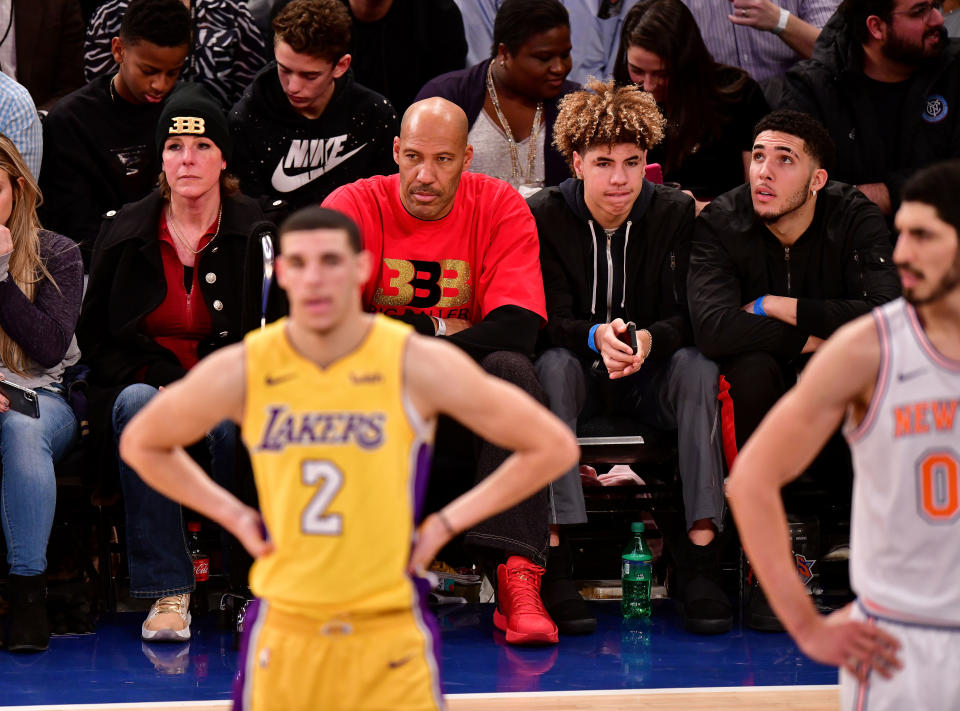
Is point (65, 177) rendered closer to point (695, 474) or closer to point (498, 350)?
point (498, 350)

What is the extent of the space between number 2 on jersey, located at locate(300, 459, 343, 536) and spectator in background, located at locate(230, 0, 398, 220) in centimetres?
333

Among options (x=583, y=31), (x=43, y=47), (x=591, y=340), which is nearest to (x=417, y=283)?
(x=591, y=340)

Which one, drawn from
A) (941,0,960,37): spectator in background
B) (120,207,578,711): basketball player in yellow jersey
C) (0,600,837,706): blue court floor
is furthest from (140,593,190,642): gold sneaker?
(941,0,960,37): spectator in background

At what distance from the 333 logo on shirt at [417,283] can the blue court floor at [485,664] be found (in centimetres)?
127

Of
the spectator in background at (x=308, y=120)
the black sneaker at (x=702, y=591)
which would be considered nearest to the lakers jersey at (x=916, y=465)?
the black sneaker at (x=702, y=591)

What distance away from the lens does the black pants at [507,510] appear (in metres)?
4.96

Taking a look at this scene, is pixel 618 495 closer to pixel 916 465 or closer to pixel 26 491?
pixel 26 491

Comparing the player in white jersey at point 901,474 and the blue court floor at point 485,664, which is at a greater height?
the player in white jersey at point 901,474

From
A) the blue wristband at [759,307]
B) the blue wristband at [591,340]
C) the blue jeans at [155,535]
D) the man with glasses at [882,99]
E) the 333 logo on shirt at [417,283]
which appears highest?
the man with glasses at [882,99]

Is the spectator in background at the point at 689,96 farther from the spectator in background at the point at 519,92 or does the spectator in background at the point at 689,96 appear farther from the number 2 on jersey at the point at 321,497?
the number 2 on jersey at the point at 321,497

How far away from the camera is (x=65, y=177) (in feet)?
19.3

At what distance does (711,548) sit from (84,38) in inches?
153

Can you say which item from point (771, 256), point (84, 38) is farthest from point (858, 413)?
point (84, 38)

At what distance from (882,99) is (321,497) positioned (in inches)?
168
